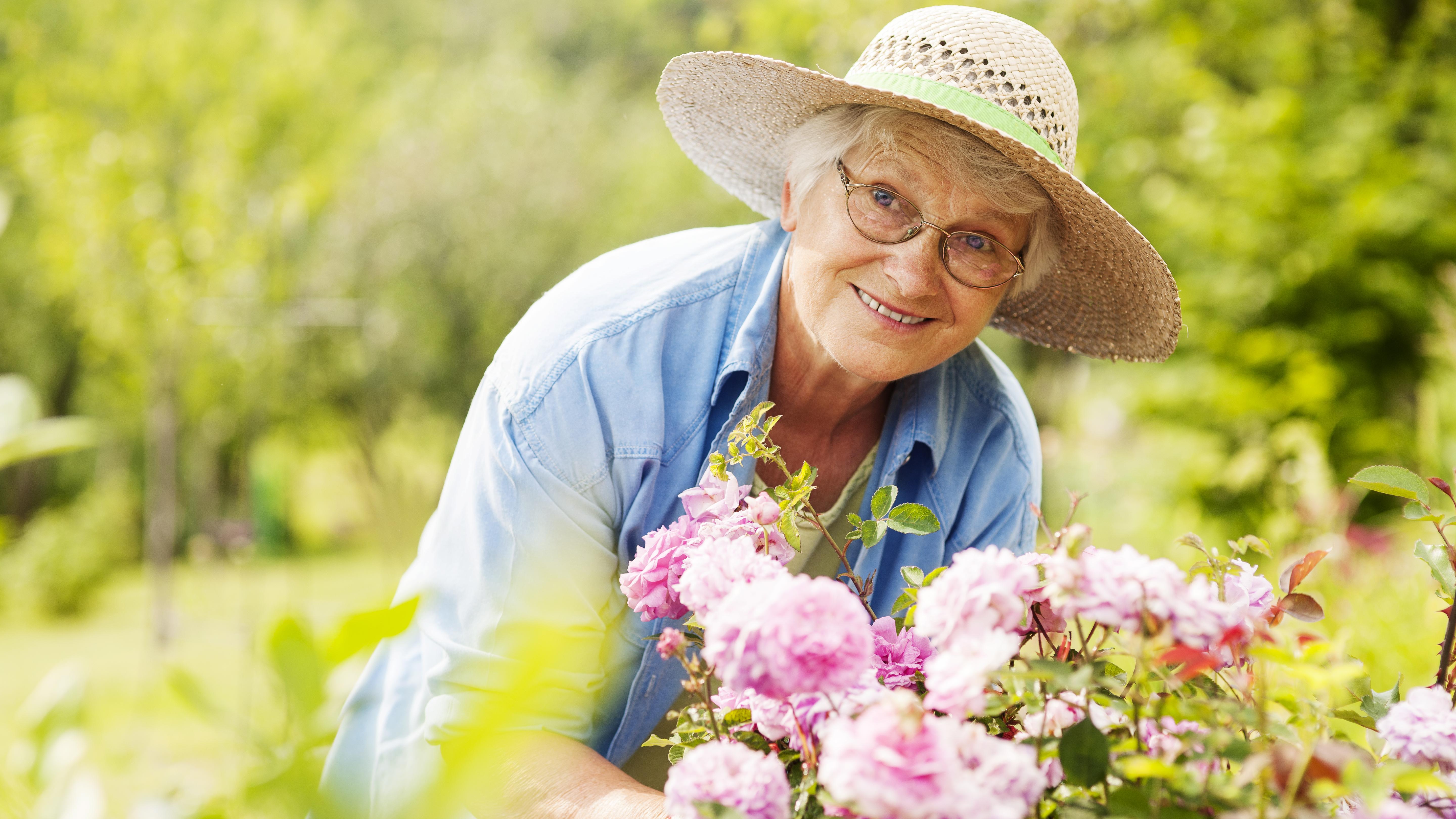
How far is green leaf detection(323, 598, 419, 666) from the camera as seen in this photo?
0.43 meters

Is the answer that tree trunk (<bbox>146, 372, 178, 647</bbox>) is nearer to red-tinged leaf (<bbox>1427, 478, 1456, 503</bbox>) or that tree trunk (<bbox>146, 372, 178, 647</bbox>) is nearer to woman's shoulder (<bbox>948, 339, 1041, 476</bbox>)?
woman's shoulder (<bbox>948, 339, 1041, 476</bbox>)

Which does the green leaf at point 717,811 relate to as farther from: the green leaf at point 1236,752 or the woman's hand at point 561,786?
the woman's hand at point 561,786

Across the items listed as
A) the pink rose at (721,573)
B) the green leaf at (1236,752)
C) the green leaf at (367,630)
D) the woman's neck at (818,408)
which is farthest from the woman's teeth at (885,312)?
the green leaf at (367,630)

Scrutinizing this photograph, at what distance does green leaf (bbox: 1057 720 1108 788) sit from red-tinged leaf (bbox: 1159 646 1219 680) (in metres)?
0.09

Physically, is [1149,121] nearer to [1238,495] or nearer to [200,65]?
[1238,495]

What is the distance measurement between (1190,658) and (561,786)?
0.94 metres

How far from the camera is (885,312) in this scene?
1652 mm

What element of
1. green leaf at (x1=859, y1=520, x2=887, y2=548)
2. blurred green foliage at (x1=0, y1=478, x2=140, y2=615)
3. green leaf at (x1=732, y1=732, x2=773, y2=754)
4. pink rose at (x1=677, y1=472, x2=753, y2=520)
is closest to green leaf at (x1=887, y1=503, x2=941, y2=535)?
green leaf at (x1=859, y1=520, x2=887, y2=548)

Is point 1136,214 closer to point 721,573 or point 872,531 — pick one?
point 872,531

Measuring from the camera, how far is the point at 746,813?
0.86 metres

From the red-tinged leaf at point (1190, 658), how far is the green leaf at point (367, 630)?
642mm

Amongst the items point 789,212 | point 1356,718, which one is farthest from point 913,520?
point 789,212

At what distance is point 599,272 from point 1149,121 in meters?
6.38

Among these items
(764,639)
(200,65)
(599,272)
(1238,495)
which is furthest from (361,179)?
(764,639)
